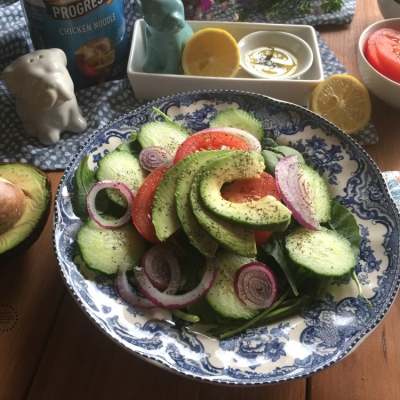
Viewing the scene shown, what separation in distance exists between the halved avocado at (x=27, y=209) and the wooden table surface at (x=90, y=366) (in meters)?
0.11

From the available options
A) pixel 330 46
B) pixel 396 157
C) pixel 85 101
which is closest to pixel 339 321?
pixel 396 157

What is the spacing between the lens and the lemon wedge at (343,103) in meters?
1.19

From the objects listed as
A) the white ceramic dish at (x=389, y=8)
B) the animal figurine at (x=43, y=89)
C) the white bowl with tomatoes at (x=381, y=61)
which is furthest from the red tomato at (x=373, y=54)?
the animal figurine at (x=43, y=89)

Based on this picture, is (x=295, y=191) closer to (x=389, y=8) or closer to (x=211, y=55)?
(x=211, y=55)

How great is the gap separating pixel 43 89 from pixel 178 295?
2.03 feet

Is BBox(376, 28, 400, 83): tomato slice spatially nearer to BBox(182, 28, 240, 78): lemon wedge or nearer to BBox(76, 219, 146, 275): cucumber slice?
BBox(182, 28, 240, 78): lemon wedge

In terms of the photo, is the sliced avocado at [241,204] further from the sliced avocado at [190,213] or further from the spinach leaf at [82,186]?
the spinach leaf at [82,186]

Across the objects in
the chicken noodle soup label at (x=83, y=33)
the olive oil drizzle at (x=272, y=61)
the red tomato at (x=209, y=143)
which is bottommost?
the olive oil drizzle at (x=272, y=61)

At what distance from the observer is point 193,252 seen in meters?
0.86

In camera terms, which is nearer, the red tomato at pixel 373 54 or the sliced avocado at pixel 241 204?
the sliced avocado at pixel 241 204

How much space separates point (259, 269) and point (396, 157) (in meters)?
0.60

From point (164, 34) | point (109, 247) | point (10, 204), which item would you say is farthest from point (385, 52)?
point (10, 204)

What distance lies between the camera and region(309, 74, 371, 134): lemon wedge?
1.19 meters

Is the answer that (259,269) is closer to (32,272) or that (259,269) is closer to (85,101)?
(32,272)
